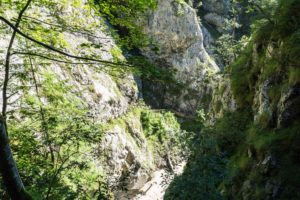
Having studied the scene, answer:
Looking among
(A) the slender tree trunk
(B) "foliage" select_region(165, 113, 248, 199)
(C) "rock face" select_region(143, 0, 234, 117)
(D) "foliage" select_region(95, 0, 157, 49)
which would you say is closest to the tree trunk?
(A) the slender tree trunk

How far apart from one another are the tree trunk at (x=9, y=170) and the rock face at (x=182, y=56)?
127 ft

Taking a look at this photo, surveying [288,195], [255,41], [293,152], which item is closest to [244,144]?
[293,152]

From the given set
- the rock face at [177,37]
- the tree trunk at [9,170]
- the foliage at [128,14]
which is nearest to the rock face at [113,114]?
the foliage at [128,14]

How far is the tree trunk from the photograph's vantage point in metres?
3.77

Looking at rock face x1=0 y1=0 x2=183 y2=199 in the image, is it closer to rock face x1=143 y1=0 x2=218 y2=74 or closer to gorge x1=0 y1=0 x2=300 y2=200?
gorge x1=0 y1=0 x2=300 y2=200

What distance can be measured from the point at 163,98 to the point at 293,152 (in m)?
37.1

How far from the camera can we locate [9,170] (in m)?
3.89

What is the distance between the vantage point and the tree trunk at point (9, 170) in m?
3.77

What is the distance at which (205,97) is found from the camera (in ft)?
150

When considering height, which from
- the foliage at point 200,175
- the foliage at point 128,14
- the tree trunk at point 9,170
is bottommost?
the foliage at point 200,175

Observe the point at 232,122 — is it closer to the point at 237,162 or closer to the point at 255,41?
the point at 237,162

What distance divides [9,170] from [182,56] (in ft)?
140

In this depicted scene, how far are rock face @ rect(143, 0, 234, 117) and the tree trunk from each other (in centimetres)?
3860

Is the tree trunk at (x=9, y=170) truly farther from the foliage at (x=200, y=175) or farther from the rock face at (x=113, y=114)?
the rock face at (x=113, y=114)
